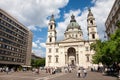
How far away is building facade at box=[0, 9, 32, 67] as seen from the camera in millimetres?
62594

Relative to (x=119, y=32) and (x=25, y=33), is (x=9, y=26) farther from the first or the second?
(x=119, y=32)

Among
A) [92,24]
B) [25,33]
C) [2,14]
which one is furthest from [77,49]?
[2,14]

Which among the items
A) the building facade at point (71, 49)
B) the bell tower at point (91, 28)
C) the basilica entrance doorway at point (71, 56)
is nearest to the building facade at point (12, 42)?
the building facade at point (71, 49)

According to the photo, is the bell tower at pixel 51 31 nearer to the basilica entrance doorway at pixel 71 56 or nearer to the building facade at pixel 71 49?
the building facade at pixel 71 49

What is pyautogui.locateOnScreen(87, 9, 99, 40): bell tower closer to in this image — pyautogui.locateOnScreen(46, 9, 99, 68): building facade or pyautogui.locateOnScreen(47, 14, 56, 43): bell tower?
pyautogui.locateOnScreen(46, 9, 99, 68): building facade

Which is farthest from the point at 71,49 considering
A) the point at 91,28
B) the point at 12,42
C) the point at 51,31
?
the point at 12,42

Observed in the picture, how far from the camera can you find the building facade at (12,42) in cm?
6259

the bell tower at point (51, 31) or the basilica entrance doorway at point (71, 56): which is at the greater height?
the bell tower at point (51, 31)

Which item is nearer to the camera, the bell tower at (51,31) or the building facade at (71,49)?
the building facade at (71,49)

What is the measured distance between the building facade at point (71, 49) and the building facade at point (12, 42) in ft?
46.1

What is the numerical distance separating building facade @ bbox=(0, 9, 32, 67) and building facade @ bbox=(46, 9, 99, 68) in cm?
1404

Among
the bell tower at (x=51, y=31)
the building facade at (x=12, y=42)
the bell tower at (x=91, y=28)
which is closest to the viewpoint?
the building facade at (x=12, y=42)

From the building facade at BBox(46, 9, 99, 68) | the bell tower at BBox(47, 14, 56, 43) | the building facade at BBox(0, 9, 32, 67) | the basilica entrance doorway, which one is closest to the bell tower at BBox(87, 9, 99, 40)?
the building facade at BBox(46, 9, 99, 68)

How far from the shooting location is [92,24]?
79938mm
